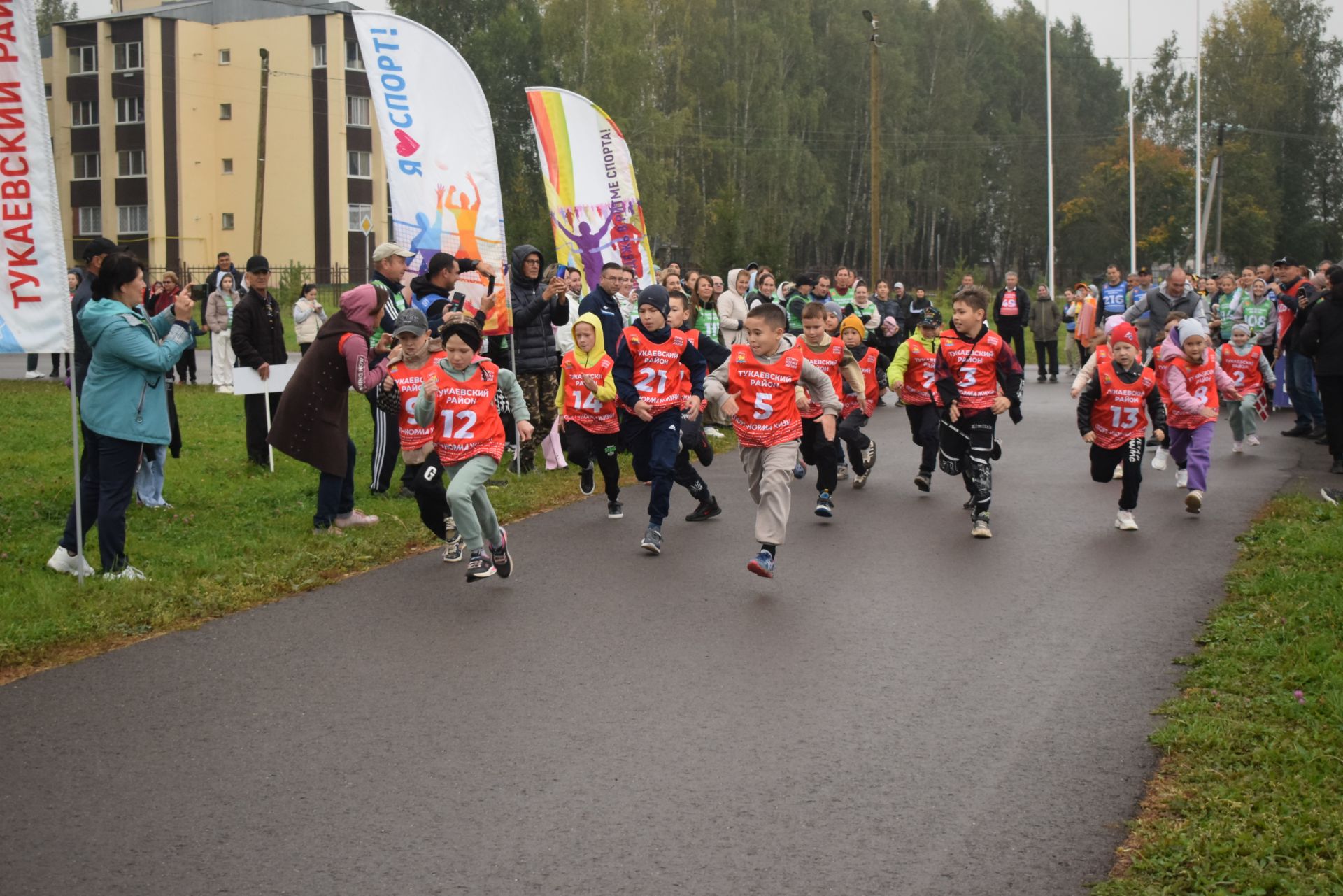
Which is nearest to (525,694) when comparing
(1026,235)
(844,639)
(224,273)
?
(844,639)

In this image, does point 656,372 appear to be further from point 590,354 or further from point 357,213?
point 357,213

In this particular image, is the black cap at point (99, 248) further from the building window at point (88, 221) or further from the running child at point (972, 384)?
the building window at point (88, 221)

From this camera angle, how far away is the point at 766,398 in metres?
9.62

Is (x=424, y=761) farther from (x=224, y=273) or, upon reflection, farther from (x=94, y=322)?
(x=224, y=273)

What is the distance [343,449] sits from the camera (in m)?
10.5

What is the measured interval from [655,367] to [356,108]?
5505 cm

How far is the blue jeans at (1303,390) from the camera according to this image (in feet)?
58.3

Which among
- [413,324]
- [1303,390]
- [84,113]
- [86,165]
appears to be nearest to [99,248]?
[413,324]

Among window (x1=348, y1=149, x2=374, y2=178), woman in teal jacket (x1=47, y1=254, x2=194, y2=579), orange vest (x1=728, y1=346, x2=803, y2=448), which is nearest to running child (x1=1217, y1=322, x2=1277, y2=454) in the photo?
orange vest (x1=728, y1=346, x2=803, y2=448)

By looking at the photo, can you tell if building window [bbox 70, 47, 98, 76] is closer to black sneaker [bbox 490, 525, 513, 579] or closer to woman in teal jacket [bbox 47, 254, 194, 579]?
woman in teal jacket [bbox 47, 254, 194, 579]

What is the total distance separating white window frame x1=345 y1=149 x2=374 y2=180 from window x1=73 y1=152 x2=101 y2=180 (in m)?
11.8

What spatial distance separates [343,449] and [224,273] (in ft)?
34.1

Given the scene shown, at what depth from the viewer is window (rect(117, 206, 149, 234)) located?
61.8 meters

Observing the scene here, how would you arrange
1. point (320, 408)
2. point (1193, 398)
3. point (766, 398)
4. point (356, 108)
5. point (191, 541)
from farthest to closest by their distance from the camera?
point (356, 108), point (1193, 398), point (320, 408), point (191, 541), point (766, 398)
